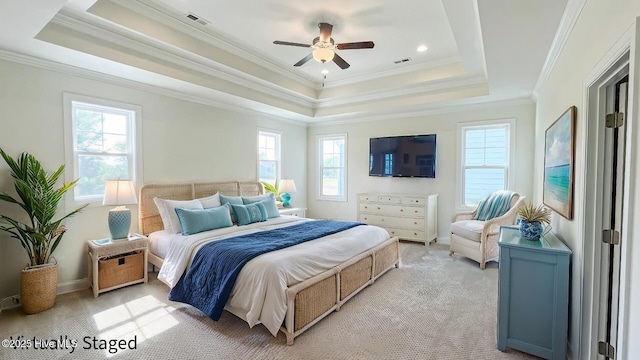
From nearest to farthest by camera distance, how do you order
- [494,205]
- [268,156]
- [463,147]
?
[494,205] → [463,147] → [268,156]

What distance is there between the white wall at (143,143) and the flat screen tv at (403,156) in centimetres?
194

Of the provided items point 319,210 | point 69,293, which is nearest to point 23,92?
point 69,293

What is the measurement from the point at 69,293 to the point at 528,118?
22.0ft

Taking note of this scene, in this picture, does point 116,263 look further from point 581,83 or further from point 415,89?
point 415,89

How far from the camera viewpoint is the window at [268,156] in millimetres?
5941

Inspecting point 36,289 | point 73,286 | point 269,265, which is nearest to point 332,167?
point 269,265

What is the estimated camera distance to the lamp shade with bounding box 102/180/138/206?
11.1ft

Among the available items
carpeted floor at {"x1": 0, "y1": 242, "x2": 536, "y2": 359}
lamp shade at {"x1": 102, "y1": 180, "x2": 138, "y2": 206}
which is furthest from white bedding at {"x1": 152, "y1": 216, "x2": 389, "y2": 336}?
lamp shade at {"x1": 102, "y1": 180, "x2": 138, "y2": 206}

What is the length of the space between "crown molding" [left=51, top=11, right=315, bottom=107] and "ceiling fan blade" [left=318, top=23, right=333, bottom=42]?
154 cm

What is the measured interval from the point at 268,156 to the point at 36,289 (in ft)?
13.0

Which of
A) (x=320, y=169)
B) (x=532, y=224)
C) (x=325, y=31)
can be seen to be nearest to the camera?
(x=532, y=224)

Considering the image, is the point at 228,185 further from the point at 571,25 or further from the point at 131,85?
the point at 571,25

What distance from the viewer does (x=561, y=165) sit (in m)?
2.49

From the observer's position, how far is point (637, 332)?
1.26 m
